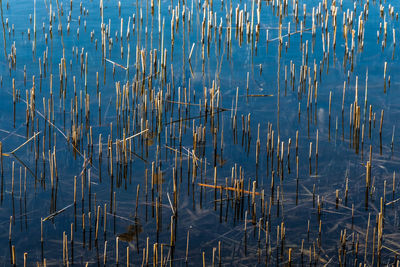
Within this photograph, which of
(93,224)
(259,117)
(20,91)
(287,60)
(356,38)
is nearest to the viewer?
(93,224)

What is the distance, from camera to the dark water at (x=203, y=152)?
379cm

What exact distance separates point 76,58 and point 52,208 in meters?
3.18

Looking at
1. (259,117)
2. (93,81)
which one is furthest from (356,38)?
(93,81)

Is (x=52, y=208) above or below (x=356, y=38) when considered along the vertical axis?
below

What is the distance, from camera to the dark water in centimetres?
379

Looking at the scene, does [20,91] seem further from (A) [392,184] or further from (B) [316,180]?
(A) [392,184]

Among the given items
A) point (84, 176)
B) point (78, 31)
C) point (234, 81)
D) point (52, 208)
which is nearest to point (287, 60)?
point (234, 81)

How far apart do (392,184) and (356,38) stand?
3.56m

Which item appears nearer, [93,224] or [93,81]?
[93,224]

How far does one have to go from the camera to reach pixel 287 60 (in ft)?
22.9

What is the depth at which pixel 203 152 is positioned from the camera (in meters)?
4.91

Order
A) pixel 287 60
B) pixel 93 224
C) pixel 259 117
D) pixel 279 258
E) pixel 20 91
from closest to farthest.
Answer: pixel 279 258 < pixel 93 224 < pixel 259 117 < pixel 20 91 < pixel 287 60

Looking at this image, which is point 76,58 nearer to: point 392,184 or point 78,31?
point 78,31

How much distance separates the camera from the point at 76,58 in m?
7.05
